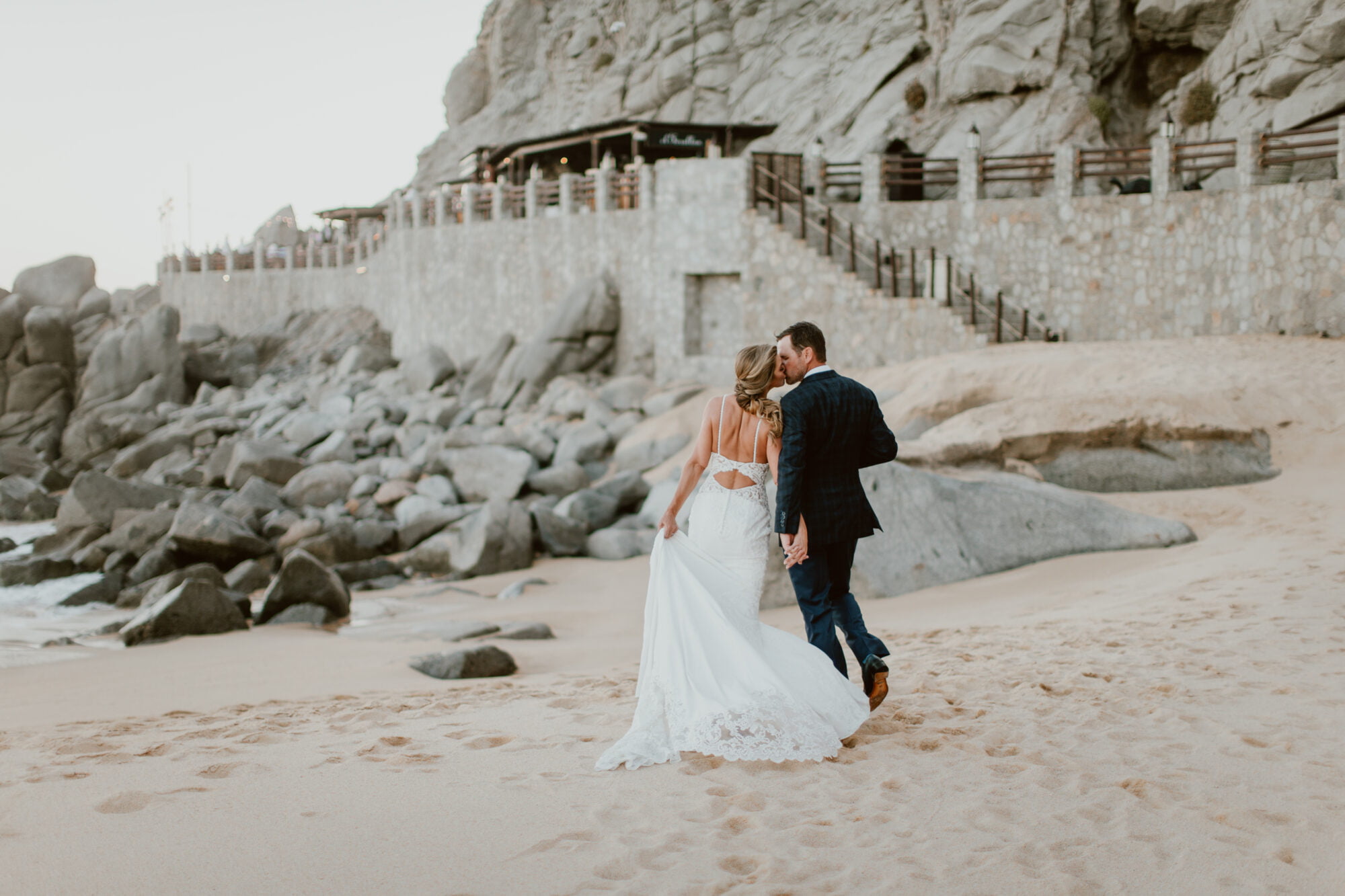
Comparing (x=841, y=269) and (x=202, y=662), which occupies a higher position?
(x=841, y=269)

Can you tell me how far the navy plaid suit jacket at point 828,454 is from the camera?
4676mm

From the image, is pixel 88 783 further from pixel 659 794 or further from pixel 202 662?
pixel 202 662

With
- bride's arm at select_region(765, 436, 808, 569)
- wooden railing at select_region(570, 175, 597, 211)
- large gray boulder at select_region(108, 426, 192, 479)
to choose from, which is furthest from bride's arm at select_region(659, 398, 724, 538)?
large gray boulder at select_region(108, 426, 192, 479)

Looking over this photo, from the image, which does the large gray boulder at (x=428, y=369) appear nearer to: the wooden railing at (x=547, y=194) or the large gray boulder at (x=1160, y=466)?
the wooden railing at (x=547, y=194)

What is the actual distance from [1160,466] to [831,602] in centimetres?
834

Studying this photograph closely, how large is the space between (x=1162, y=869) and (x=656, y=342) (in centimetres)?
2048

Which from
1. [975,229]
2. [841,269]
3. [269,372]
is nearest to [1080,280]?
[975,229]

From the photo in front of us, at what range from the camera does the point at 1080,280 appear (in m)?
20.2

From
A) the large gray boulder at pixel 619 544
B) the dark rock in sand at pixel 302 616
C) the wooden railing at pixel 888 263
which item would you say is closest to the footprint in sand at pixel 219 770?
the dark rock in sand at pixel 302 616

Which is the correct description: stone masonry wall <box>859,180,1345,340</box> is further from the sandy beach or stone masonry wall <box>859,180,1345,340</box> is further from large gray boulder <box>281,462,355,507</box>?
large gray boulder <box>281,462,355,507</box>

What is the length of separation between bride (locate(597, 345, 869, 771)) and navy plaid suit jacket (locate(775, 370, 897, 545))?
144 millimetres

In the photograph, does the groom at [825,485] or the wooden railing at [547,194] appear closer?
the groom at [825,485]

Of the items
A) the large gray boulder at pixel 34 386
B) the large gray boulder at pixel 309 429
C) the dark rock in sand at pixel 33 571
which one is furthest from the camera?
the large gray boulder at pixel 34 386

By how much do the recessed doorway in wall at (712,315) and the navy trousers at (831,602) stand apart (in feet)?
58.2
